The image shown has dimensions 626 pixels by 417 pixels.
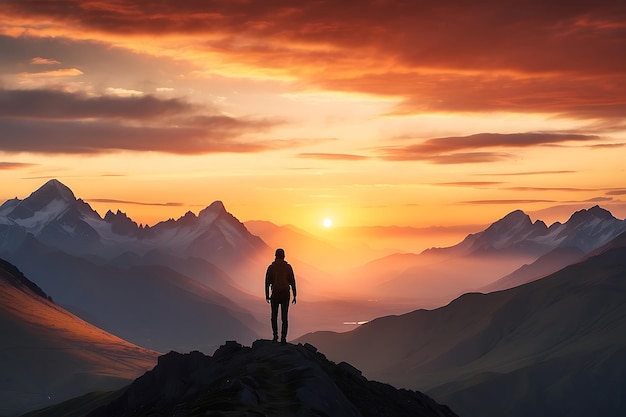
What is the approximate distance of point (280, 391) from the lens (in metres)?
58.5

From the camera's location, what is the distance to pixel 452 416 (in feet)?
314

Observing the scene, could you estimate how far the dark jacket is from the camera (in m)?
68.1

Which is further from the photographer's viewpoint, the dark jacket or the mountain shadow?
the dark jacket

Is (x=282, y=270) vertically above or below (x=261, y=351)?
above

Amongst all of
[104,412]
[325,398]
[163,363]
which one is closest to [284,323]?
[325,398]

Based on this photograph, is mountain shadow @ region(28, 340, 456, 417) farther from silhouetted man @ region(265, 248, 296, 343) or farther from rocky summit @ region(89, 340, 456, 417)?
silhouetted man @ region(265, 248, 296, 343)

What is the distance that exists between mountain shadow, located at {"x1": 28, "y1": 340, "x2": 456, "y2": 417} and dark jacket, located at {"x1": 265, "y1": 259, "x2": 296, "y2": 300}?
13.2ft

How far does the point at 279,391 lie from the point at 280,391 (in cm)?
6

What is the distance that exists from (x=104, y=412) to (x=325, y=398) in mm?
100142

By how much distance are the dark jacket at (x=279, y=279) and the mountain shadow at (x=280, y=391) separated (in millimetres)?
4014

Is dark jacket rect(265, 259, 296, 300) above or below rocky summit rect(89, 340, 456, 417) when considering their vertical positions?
above

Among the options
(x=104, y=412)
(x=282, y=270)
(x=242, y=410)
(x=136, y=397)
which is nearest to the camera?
(x=242, y=410)

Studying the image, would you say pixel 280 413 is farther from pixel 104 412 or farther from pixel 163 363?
pixel 104 412

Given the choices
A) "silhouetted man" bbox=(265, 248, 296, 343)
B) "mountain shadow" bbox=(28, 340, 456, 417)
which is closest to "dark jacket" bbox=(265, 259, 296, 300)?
"silhouetted man" bbox=(265, 248, 296, 343)
